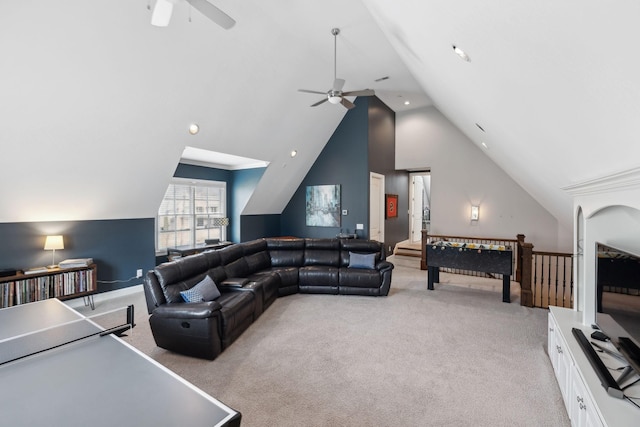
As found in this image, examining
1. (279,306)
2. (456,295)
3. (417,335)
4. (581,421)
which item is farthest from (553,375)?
(279,306)

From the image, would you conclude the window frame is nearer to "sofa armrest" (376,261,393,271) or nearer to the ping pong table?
"sofa armrest" (376,261,393,271)

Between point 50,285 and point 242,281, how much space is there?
272 cm

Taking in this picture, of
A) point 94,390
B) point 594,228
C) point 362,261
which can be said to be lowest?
point 362,261

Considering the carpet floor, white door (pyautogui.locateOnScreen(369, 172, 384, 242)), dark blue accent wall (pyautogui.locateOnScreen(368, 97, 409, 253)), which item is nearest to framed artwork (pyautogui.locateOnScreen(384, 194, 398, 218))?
dark blue accent wall (pyautogui.locateOnScreen(368, 97, 409, 253))

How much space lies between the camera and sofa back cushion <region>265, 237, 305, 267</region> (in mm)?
5559

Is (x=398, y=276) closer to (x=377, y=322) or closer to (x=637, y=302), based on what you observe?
(x=377, y=322)

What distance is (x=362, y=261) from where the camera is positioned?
17.2ft

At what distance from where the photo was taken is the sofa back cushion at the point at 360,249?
5438 mm

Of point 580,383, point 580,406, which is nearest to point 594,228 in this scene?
point 580,383

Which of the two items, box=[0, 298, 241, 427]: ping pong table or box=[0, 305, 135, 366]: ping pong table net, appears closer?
box=[0, 298, 241, 427]: ping pong table

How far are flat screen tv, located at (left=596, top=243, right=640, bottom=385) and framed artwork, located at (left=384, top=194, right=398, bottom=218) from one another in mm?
5553

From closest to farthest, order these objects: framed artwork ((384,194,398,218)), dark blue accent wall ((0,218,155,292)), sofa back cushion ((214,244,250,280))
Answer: dark blue accent wall ((0,218,155,292)) → sofa back cushion ((214,244,250,280)) → framed artwork ((384,194,398,218))

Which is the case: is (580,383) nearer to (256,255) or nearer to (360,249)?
(360,249)

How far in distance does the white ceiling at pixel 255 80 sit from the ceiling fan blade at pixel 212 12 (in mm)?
966
